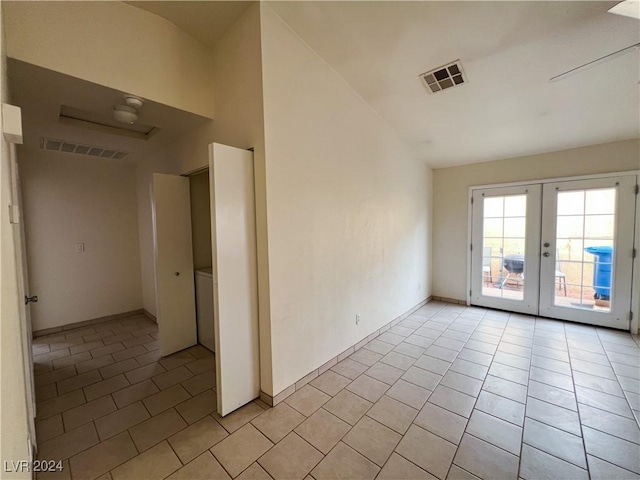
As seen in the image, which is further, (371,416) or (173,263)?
(173,263)

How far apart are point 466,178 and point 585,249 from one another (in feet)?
6.28

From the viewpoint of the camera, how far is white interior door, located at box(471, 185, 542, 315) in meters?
3.96

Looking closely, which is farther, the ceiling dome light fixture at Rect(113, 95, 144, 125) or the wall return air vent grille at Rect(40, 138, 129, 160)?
the wall return air vent grille at Rect(40, 138, 129, 160)

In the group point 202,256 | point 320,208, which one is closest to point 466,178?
point 320,208

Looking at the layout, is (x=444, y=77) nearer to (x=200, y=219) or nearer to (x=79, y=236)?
(x=200, y=219)

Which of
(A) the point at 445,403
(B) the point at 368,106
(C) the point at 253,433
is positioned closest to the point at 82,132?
(B) the point at 368,106

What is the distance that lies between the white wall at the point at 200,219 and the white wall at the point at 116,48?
1014 mm

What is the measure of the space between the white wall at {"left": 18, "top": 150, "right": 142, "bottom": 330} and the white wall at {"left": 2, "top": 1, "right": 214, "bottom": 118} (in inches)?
106

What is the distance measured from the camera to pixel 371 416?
1.97 metres

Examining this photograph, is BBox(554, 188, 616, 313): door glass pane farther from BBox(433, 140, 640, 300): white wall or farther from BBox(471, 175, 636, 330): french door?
BBox(433, 140, 640, 300): white wall

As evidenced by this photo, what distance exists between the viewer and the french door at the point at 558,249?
3.41 m

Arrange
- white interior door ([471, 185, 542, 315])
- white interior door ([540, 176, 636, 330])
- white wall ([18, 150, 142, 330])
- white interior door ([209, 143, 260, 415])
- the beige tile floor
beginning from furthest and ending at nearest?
1. white interior door ([471, 185, 542, 315])
2. white wall ([18, 150, 142, 330])
3. white interior door ([540, 176, 636, 330])
4. white interior door ([209, 143, 260, 415])
5. the beige tile floor

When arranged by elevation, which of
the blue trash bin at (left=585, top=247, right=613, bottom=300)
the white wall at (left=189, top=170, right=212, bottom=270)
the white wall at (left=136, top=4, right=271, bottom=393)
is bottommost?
the blue trash bin at (left=585, top=247, right=613, bottom=300)

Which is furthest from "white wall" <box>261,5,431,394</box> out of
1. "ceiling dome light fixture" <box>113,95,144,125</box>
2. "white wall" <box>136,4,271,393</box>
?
"ceiling dome light fixture" <box>113,95,144,125</box>
